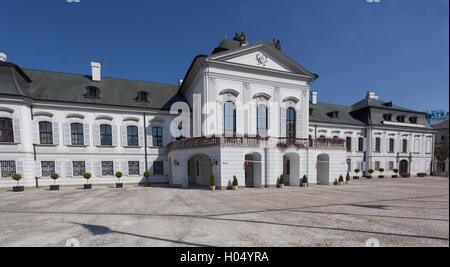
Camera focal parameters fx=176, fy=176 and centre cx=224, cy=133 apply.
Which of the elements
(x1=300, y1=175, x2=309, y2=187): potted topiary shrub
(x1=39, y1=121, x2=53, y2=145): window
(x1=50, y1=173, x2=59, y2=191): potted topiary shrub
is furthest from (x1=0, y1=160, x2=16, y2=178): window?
(x1=300, y1=175, x2=309, y2=187): potted topiary shrub

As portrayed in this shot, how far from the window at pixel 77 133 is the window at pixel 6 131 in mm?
4329

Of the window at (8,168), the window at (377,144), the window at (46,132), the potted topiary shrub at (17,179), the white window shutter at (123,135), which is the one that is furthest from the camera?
the window at (377,144)

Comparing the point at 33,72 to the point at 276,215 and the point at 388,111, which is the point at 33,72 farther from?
the point at 388,111

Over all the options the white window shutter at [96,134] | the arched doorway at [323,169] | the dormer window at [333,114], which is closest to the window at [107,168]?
the white window shutter at [96,134]

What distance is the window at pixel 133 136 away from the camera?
779 inches

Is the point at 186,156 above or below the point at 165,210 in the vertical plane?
above

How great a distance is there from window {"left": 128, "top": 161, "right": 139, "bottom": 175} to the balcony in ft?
17.8

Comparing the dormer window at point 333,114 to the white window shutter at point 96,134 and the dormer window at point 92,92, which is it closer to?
the white window shutter at point 96,134

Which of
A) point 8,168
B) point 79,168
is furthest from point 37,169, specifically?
point 79,168

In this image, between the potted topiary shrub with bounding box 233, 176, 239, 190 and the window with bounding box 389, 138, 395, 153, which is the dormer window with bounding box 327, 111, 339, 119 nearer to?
the window with bounding box 389, 138, 395, 153

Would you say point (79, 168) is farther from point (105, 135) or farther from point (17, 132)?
point (17, 132)
